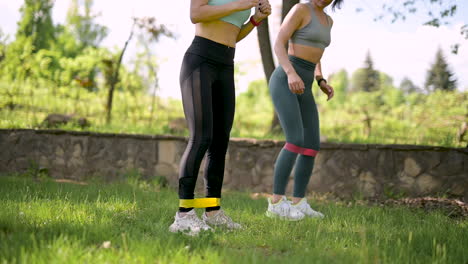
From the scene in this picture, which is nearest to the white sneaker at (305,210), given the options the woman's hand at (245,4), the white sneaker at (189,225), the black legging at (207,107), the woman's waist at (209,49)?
the black legging at (207,107)

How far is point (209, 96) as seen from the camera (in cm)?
261

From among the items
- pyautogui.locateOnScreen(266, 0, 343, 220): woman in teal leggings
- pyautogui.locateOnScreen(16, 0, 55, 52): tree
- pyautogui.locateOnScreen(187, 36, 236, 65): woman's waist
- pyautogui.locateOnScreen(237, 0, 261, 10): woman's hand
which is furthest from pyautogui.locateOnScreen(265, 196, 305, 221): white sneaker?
pyautogui.locateOnScreen(16, 0, 55, 52): tree

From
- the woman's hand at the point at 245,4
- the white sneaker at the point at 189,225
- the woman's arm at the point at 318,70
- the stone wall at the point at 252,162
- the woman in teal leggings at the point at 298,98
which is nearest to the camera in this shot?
the white sneaker at the point at 189,225

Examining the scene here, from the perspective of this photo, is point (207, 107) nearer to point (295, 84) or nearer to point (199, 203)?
point (199, 203)

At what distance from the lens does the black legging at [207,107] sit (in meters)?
2.57

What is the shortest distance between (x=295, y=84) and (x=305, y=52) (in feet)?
1.29

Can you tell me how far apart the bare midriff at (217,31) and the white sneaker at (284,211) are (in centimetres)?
128

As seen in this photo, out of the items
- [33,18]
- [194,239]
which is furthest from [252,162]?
[33,18]

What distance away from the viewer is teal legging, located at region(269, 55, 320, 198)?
3.29 metres

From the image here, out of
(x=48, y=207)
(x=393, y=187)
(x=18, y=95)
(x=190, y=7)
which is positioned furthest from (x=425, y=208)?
(x=18, y=95)

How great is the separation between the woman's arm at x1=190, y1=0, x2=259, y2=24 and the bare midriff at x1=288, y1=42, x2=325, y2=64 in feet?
2.85

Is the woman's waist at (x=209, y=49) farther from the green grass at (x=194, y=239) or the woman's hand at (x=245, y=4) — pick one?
the green grass at (x=194, y=239)

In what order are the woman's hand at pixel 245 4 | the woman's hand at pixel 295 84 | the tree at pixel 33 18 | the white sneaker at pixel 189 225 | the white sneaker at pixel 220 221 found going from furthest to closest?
the tree at pixel 33 18
the woman's hand at pixel 295 84
the white sneaker at pixel 220 221
the woman's hand at pixel 245 4
the white sneaker at pixel 189 225

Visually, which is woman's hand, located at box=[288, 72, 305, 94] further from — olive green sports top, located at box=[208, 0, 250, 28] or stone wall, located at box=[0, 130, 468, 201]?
stone wall, located at box=[0, 130, 468, 201]
